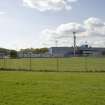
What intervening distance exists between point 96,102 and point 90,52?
588ft

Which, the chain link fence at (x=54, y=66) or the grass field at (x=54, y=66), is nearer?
the chain link fence at (x=54, y=66)

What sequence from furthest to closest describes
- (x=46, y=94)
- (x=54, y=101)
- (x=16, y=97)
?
1. (x=46, y=94)
2. (x=16, y=97)
3. (x=54, y=101)

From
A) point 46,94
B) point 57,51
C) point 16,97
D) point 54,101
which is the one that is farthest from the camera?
point 57,51

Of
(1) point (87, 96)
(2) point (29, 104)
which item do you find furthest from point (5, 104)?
(1) point (87, 96)

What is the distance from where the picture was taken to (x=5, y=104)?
11336mm

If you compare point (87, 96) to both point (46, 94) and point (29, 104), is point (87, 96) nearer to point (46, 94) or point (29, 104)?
point (46, 94)

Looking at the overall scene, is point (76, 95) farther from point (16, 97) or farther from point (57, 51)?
point (57, 51)

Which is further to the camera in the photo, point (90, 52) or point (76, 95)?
point (90, 52)

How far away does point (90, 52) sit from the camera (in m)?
190

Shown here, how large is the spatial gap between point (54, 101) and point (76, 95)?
198cm

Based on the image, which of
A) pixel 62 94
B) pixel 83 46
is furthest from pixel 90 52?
pixel 62 94

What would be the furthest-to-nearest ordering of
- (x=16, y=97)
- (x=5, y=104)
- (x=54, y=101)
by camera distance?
(x=16, y=97)
(x=54, y=101)
(x=5, y=104)

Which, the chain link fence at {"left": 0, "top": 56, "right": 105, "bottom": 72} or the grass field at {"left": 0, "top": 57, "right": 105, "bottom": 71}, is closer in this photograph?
the chain link fence at {"left": 0, "top": 56, "right": 105, "bottom": 72}

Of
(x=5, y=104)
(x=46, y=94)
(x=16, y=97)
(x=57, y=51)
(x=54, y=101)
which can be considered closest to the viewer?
(x=5, y=104)
